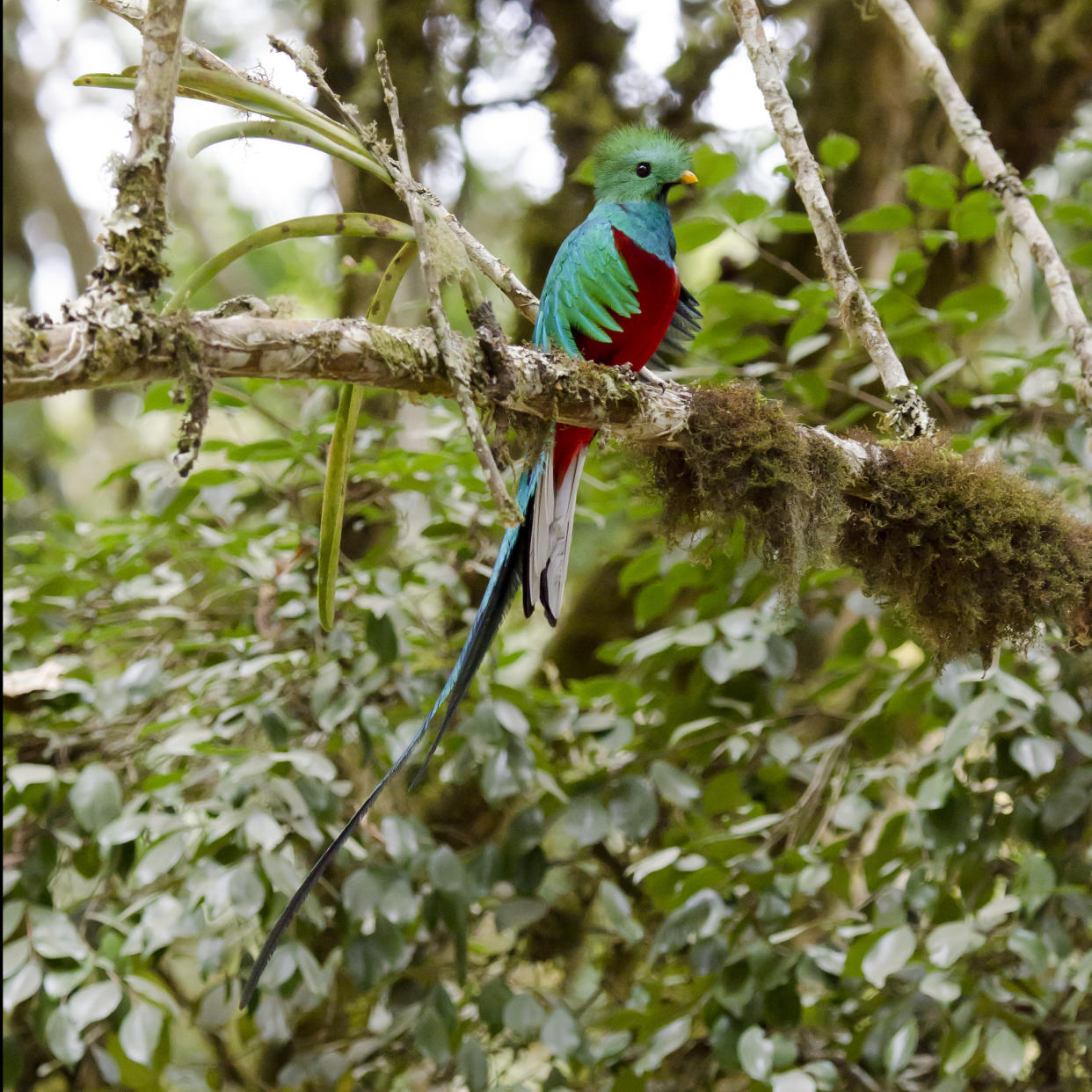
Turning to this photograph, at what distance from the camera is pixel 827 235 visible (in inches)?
61.5

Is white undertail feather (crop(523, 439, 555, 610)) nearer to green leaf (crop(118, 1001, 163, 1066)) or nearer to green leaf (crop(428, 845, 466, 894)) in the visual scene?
green leaf (crop(428, 845, 466, 894))

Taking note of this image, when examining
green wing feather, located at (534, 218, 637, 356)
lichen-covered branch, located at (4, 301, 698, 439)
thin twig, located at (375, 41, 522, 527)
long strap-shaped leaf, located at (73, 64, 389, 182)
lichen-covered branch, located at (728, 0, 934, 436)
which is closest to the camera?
lichen-covered branch, located at (4, 301, 698, 439)

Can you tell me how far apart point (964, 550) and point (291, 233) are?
1018 mm

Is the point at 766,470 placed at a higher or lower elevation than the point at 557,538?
higher

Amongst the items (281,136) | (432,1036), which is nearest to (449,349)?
(281,136)

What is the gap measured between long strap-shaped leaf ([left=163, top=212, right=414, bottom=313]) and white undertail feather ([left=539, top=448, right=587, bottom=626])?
1.66 ft

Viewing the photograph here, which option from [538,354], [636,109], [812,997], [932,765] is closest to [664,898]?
[812,997]

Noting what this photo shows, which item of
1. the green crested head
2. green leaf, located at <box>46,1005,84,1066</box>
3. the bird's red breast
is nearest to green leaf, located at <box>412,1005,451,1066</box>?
green leaf, located at <box>46,1005,84,1066</box>

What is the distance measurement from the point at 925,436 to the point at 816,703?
1.16m

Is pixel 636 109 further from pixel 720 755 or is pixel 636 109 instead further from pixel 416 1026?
pixel 416 1026

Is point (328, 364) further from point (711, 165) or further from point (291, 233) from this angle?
A: point (711, 165)

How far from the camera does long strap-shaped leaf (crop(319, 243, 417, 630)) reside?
127 cm

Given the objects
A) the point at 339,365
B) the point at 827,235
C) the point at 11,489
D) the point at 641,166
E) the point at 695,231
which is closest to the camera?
the point at 339,365

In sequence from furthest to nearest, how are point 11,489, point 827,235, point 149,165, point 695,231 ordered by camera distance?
point 11,489 < point 695,231 < point 827,235 < point 149,165
